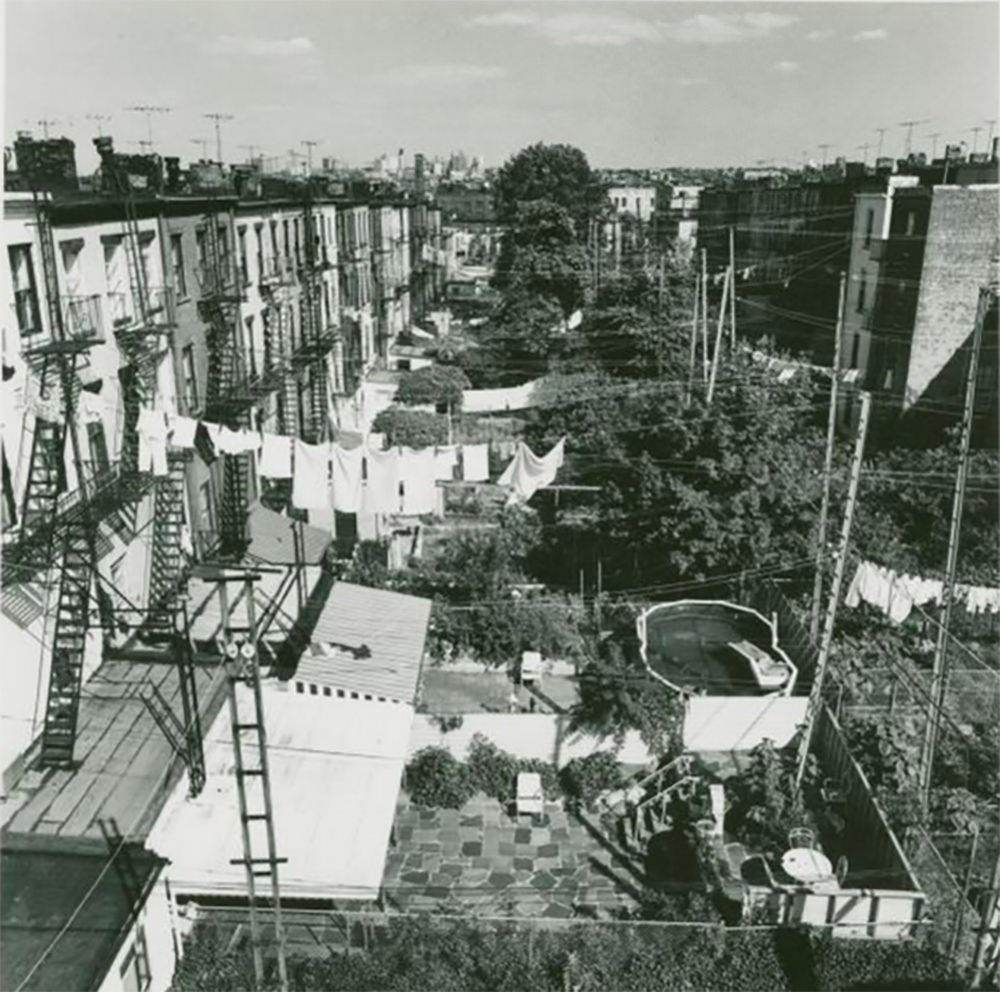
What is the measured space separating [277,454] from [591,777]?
9.99 metres

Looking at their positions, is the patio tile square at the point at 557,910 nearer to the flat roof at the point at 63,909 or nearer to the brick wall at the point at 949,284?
the flat roof at the point at 63,909

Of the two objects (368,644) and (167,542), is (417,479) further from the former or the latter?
(167,542)

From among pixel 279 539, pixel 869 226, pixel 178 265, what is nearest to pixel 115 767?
pixel 279 539

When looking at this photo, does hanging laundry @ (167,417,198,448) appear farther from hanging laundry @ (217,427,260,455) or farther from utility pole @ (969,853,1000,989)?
utility pole @ (969,853,1000,989)

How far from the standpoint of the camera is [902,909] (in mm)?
14672

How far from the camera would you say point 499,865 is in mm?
17406

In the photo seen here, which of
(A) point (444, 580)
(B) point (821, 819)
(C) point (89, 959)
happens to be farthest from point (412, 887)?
(A) point (444, 580)

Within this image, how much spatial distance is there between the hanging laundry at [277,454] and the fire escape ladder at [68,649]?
442cm

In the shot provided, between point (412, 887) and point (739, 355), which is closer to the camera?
point (412, 887)

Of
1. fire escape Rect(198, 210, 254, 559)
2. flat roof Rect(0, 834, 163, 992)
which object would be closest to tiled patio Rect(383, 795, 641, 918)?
flat roof Rect(0, 834, 163, 992)

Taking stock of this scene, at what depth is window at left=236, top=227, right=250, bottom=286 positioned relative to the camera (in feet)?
92.2

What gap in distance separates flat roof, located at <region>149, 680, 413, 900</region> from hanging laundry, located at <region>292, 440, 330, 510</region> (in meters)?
4.62

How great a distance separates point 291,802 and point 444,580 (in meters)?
11.1

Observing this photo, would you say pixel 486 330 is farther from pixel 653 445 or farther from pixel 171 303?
pixel 171 303
